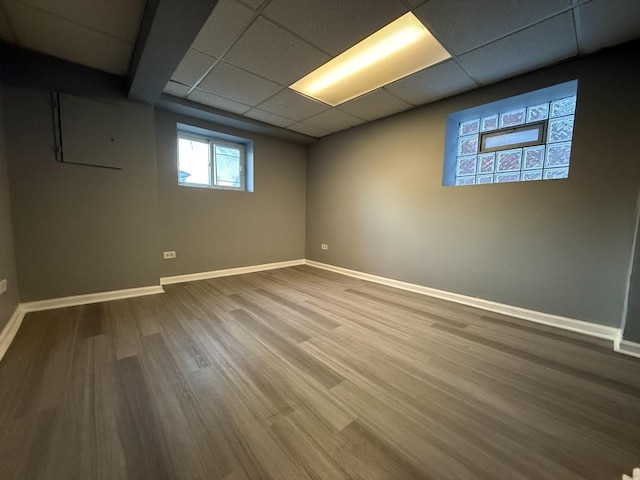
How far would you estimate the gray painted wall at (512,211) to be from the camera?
2.04 m

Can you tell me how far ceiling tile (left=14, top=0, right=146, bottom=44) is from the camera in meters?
1.75

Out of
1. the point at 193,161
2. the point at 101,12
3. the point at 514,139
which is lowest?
the point at 193,161

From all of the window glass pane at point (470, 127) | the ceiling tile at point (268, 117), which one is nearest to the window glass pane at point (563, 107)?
the window glass pane at point (470, 127)

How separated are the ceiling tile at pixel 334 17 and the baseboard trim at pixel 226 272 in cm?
339

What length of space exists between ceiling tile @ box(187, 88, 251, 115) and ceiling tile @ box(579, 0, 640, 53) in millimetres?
3356

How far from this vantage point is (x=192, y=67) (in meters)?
2.41

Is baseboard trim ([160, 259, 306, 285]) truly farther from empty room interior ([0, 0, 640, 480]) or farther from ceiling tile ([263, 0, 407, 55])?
ceiling tile ([263, 0, 407, 55])

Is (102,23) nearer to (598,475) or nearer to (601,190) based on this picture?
(598,475)

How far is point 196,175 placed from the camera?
12.6ft

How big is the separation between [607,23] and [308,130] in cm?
340

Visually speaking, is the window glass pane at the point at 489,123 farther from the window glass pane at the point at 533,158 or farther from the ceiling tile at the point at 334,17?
the ceiling tile at the point at 334,17

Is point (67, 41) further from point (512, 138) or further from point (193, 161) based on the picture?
point (512, 138)

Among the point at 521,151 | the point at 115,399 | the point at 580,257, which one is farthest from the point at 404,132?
the point at 115,399

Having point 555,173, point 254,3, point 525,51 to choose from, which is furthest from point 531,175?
point 254,3
